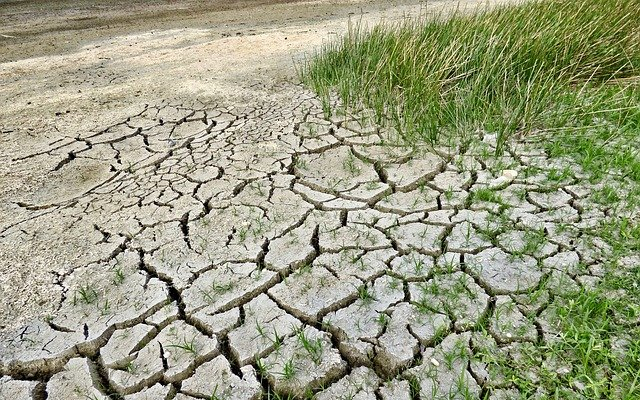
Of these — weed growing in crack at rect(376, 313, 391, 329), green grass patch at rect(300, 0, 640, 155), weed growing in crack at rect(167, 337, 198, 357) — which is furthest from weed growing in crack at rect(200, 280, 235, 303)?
green grass patch at rect(300, 0, 640, 155)

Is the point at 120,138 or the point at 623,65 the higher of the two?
Result: the point at 623,65

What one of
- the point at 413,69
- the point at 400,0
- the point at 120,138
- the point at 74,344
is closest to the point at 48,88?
the point at 120,138

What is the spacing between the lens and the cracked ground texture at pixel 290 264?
1.91 metres

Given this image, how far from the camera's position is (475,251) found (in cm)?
241

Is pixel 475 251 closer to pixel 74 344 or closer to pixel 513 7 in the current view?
pixel 74 344

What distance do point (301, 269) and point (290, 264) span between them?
65 millimetres

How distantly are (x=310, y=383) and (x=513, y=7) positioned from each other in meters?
4.10

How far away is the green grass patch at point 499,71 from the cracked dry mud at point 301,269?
0.31m

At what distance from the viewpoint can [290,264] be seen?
241cm

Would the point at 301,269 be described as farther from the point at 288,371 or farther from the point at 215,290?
the point at 288,371

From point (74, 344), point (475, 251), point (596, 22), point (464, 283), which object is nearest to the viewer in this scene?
point (74, 344)

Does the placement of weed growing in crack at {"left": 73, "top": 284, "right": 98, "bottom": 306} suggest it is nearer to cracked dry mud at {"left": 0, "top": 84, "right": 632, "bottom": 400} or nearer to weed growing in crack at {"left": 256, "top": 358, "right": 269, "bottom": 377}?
cracked dry mud at {"left": 0, "top": 84, "right": 632, "bottom": 400}

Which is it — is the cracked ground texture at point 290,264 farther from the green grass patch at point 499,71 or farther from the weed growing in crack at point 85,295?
the green grass patch at point 499,71

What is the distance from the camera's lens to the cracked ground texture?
1.91 meters
